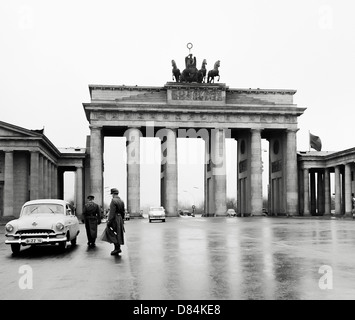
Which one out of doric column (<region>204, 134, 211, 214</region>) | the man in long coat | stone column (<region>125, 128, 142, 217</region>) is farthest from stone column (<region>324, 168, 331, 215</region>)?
the man in long coat

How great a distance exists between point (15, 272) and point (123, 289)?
4252mm

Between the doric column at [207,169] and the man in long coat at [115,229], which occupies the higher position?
the doric column at [207,169]

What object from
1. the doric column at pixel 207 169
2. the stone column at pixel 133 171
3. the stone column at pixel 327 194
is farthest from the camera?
the stone column at pixel 327 194

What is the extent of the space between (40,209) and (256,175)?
5750 centimetres

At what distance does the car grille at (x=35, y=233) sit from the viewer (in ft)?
60.6

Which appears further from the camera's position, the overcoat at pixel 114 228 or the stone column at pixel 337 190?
the stone column at pixel 337 190

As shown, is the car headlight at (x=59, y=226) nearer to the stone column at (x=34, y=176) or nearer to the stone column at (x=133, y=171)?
the stone column at (x=34, y=176)

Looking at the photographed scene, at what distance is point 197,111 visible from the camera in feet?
243

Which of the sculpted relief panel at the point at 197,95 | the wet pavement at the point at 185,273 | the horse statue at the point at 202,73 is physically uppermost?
the horse statue at the point at 202,73

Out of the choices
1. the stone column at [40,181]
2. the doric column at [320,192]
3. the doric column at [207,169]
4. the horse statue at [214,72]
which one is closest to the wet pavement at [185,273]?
the stone column at [40,181]

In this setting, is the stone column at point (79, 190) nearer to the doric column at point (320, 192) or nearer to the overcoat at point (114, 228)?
the doric column at point (320, 192)

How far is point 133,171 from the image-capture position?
243ft

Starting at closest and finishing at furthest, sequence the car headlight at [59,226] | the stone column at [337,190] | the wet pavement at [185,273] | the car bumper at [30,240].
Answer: the wet pavement at [185,273] → the car bumper at [30,240] → the car headlight at [59,226] → the stone column at [337,190]
